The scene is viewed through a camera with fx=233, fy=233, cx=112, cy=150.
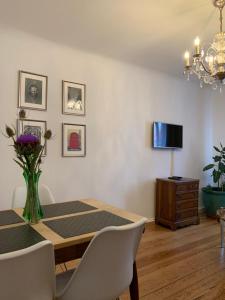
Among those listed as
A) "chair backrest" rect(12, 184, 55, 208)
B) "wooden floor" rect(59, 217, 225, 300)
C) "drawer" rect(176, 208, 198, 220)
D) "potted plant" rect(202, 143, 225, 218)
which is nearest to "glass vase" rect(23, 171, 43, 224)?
"chair backrest" rect(12, 184, 55, 208)

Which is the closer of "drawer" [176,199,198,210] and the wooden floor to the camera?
the wooden floor

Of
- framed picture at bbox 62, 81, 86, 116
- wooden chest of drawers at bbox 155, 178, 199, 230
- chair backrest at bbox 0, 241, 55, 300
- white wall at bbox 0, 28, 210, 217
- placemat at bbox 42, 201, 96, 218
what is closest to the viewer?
chair backrest at bbox 0, 241, 55, 300

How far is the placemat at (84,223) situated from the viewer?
135cm

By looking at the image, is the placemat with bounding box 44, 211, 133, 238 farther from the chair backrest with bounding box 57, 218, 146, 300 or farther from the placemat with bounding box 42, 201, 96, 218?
the chair backrest with bounding box 57, 218, 146, 300

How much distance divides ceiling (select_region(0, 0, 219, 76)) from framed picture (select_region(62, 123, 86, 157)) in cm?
106

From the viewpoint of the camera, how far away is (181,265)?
8.21 feet

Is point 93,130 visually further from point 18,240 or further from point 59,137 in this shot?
point 18,240

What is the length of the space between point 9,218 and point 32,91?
1723 millimetres

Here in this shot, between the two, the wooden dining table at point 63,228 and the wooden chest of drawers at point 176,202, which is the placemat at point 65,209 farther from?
the wooden chest of drawers at point 176,202

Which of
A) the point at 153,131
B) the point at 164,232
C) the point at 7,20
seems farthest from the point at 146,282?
the point at 7,20

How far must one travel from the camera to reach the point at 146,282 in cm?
217

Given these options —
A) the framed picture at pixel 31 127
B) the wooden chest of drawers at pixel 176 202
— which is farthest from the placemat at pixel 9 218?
the wooden chest of drawers at pixel 176 202

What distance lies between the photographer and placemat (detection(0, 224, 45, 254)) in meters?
1.12

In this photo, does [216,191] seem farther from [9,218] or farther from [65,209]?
[9,218]
